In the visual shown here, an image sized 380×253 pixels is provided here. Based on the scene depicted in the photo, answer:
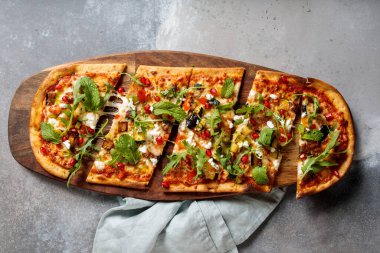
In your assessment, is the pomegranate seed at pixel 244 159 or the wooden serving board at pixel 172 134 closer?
the pomegranate seed at pixel 244 159

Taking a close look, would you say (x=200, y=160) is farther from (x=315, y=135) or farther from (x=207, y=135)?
(x=315, y=135)

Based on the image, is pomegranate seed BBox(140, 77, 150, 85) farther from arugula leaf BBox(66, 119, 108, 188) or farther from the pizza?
arugula leaf BBox(66, 119, 108, 188)

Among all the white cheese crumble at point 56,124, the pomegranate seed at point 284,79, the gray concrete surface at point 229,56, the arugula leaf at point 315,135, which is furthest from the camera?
the gray concrete surface at point 229,56

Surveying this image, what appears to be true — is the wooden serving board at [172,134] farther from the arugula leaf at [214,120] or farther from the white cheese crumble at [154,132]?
the arugula leaf at [214,120]

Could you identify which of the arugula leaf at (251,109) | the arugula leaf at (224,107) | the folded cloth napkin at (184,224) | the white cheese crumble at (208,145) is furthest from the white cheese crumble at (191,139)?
the folded cloth napkin at (184,224)

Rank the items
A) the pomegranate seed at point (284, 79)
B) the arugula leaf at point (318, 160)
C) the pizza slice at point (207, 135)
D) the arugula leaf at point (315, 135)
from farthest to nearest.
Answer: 1. the pomegranate seed at point (284, 79)
2. the pizza slice at point (207, 135)
3. the arugula leaf at point (315, 135)
4. the arugula leaf at point (318, 160)

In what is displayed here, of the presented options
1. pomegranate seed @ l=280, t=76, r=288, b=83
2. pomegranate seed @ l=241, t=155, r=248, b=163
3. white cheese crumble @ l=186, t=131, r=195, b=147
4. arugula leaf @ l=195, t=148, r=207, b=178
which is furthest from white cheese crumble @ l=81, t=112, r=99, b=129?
pomegranate seed @ l=280, t=76, r=288, b=83

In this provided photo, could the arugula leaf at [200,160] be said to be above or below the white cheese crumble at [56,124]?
above
